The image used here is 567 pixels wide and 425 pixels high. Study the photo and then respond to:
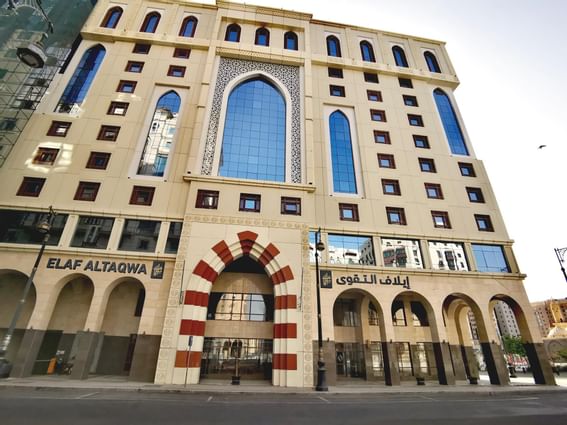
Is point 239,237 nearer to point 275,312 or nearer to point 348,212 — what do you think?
point 275,312

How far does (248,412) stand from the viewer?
26.7ft

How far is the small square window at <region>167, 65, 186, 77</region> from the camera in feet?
80.7

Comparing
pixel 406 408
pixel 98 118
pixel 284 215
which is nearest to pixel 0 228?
pixel 98 118

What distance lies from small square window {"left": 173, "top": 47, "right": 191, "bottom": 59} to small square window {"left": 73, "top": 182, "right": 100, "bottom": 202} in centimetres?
1527

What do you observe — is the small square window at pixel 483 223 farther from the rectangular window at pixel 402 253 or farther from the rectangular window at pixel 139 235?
the rectangular window at pixel 139 235

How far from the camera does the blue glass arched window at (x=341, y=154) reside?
21625 millimetres

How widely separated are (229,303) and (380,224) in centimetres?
1256

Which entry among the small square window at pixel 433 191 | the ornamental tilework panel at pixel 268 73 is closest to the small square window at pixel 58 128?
the ornamental tilework panel at pixel 268 73

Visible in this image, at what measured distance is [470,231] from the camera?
20.9 metres

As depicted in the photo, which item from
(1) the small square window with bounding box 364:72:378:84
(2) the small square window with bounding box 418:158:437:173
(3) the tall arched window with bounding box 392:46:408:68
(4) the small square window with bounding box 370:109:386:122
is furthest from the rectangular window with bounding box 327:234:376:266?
(3) the tall arched window with bounding box 392:46:408:68

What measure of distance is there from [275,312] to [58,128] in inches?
858

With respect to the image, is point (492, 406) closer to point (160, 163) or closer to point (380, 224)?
point (380, 224)

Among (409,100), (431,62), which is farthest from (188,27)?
(431,62)

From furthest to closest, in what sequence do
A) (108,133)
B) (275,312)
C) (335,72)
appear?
(335,72) → (108,133) → (275,312)
